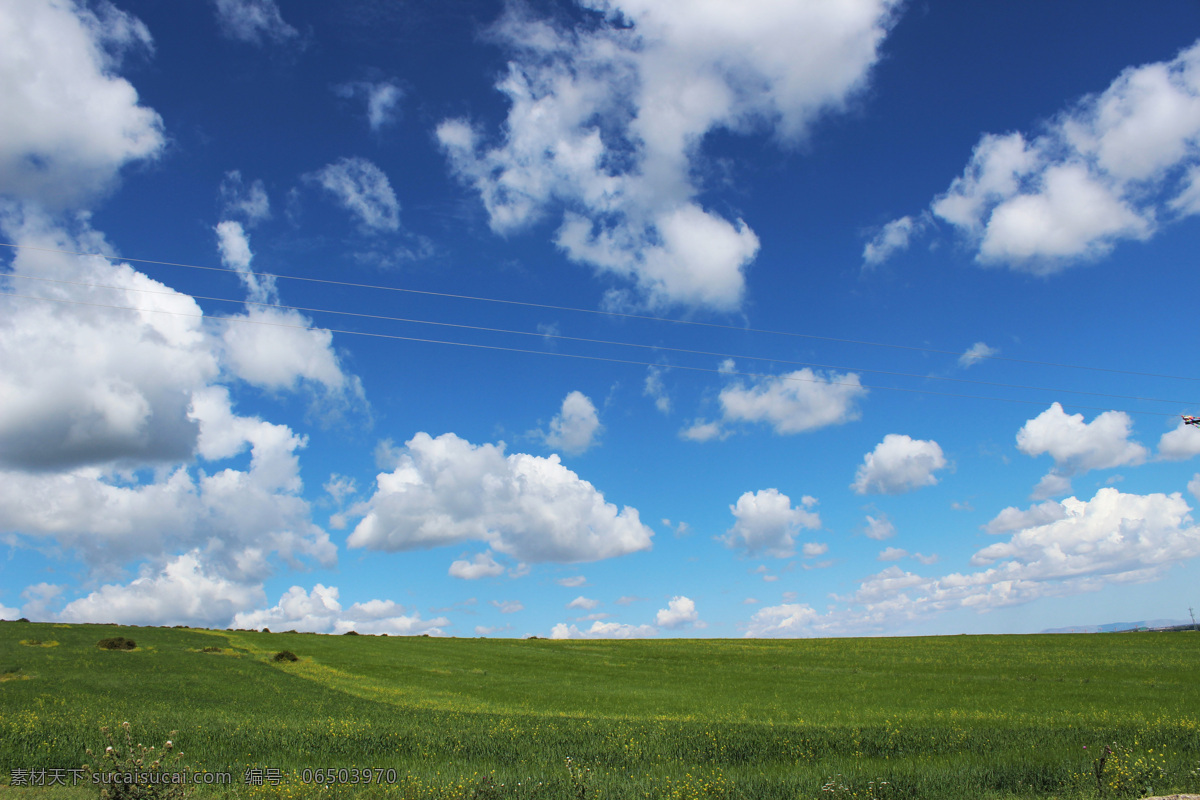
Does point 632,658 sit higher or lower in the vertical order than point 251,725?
lower

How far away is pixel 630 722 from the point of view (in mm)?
25844

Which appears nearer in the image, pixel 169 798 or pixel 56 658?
pixel 169 798

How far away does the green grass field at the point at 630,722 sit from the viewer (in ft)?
50.8

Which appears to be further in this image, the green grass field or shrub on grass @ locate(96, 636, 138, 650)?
shrub on grass @ locate(96, 636, 138, 650)

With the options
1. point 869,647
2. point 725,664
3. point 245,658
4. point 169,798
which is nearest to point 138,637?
point 245,658

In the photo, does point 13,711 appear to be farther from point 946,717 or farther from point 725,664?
point 725,664

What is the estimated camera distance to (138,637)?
74562 mm

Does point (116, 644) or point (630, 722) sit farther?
point (116, 644)

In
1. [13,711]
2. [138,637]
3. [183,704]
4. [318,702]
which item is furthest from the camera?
[138,637]

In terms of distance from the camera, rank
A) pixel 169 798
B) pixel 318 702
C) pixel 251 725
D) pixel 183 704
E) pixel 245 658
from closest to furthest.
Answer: pixel 169 798 → pixel 251 725 → pixel 183 704 → pixel 318 702 → pixel 245 658

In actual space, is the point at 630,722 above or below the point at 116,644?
above

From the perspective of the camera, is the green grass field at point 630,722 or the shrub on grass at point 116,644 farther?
the shrub on grass at point 116,644

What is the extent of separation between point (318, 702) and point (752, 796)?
26341mm

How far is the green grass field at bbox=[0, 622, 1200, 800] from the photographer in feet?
50.8
